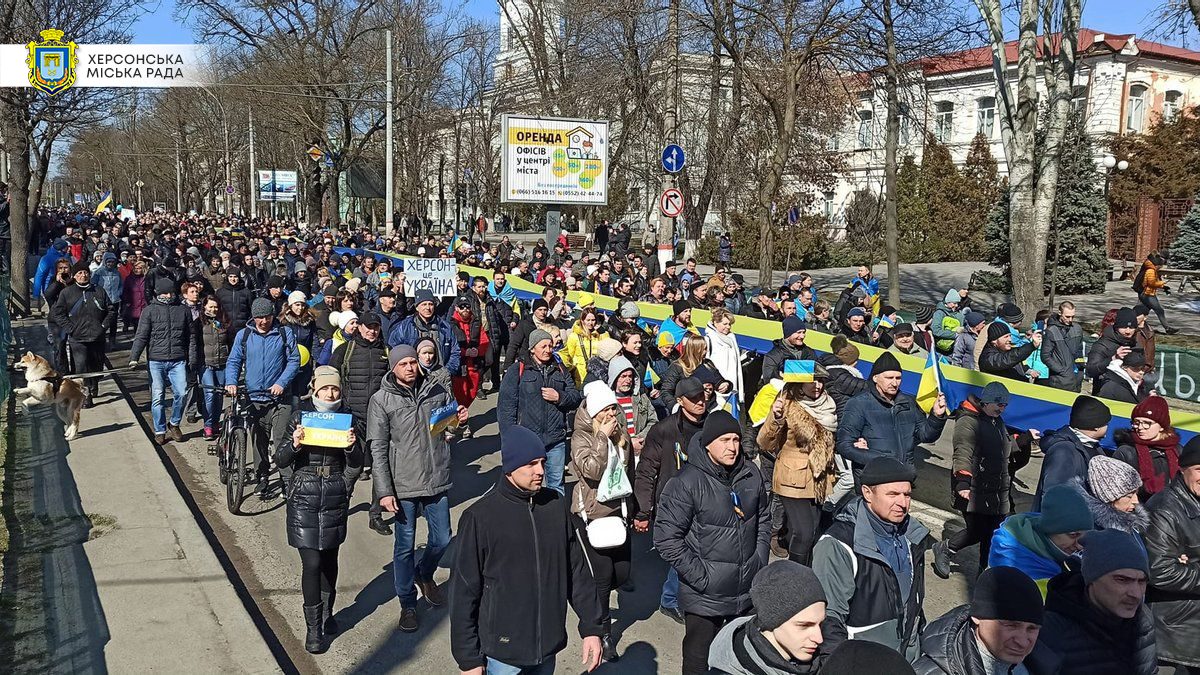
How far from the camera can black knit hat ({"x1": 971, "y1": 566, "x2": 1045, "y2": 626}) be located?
305 cm

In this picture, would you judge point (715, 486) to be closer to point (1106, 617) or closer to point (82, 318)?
point (1106, 617)

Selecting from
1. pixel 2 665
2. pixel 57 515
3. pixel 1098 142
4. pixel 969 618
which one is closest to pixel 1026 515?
pixel 969 618

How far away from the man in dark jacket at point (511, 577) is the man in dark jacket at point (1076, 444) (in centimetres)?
303

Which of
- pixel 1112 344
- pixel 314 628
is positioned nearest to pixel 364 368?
pixel 314 628

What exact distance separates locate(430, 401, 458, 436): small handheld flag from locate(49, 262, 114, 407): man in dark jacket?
7.41m

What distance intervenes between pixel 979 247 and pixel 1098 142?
658 centimetres

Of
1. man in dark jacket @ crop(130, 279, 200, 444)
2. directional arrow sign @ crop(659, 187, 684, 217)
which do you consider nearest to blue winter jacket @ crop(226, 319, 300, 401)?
man in dark jacket @ crop(130, 279, 200, 444)

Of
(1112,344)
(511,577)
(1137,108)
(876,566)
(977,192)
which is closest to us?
(876,566)

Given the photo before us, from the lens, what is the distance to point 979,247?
42.7m

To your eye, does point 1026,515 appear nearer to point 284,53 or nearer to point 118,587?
point 118,587

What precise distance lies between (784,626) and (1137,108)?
5179 cm

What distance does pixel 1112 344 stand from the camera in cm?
1099

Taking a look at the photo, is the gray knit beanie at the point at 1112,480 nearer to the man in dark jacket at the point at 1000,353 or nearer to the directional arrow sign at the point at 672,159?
the man in dark jacket at the point at 1000,353

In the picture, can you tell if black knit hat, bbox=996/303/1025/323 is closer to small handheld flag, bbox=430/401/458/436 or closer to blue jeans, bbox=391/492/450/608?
small handheld flag, bbox=430/401/458/436
